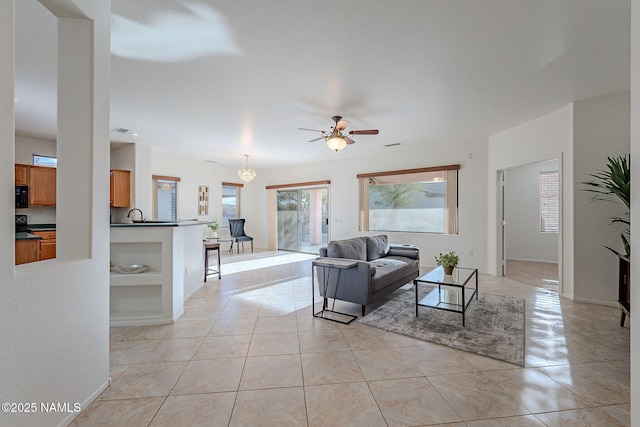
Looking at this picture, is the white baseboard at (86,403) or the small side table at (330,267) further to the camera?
the small side table at (330,267)

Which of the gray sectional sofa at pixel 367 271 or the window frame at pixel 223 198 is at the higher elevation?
the window frame at pixel 223 198

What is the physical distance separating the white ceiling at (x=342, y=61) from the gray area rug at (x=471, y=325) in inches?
103

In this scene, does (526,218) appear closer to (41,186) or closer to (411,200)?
(411,200)

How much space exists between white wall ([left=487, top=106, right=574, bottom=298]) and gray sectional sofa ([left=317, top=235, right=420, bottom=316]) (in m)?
1.84

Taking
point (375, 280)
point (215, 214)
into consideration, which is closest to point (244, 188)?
point (215, 214)

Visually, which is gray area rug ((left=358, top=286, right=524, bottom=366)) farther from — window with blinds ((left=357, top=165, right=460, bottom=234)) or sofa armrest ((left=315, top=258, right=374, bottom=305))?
window with blinds ((left=357, top=165, right=460, bottom=234))

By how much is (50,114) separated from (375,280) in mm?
5169

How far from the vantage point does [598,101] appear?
11.4ft

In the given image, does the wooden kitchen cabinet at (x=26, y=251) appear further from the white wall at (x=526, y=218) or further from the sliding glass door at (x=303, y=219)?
the white wall at (x=526, y=218)

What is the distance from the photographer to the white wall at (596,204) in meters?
3.43

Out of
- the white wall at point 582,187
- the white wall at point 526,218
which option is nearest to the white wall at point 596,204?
the white wall at point 582,187

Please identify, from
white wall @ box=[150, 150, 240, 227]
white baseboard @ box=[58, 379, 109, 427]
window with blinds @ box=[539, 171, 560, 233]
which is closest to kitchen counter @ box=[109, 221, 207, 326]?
white baseboard @ box=[58, 379, 109, 427]

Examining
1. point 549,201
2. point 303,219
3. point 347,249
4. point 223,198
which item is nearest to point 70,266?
point 347,249

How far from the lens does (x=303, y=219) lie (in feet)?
27.5
